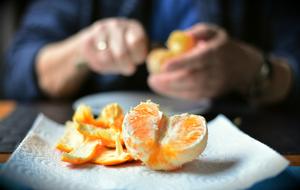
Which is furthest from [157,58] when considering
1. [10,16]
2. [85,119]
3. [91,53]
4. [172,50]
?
[10,16]

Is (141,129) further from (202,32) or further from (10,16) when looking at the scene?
(10,16)

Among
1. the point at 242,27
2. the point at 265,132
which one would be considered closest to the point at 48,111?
the point at 265,132

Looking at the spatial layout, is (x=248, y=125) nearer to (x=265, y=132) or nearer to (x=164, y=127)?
(x=265, y=132)

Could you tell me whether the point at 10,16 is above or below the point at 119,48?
below

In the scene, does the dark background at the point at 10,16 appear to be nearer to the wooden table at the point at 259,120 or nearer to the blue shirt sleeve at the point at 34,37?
the blue shirt sleeve at the point at 34,37

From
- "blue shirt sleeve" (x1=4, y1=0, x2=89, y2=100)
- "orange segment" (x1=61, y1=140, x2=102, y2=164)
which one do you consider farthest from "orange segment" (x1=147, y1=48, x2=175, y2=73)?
"orange segment" (x1=61, y1=140, x2=102, y2=164)

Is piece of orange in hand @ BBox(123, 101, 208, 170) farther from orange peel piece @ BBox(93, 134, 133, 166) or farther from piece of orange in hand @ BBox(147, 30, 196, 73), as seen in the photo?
piece of orange in hand @ BBox(147, 30, 196, 73)

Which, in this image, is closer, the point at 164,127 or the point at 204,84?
the point at 164,127
